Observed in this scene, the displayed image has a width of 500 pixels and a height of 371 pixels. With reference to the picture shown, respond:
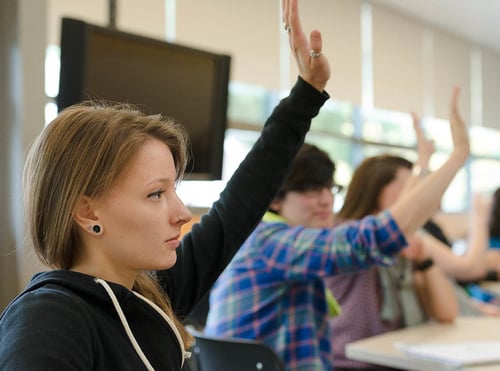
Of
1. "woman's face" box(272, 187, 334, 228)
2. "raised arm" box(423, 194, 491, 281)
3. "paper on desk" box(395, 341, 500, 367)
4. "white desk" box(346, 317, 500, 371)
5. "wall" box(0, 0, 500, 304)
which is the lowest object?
"white desk" box(346, 317, 500, 371)

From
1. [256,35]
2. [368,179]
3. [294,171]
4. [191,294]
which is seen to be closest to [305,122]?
[191,294]

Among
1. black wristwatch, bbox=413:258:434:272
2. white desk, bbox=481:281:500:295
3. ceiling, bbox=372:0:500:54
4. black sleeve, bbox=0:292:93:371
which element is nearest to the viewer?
black sleeve, bbox=0:292:93:371

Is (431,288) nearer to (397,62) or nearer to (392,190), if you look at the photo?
Result: (392,190)

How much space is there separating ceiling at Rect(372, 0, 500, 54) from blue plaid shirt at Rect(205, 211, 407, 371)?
198 centimetres

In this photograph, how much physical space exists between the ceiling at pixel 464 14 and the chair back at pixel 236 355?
228cm

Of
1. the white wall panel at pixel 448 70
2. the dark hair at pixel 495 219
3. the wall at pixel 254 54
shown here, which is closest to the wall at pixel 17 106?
the wall at pixel 254 54

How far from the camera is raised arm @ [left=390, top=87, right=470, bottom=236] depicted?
1.58 m

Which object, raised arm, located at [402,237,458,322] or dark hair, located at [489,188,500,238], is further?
dark hair, located at [489,188,500,238]

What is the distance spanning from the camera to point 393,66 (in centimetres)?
509

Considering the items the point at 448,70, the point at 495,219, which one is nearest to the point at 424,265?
the point at 495,219

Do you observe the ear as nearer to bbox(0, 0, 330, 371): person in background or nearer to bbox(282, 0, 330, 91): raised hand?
→ bbox(0, 0, 330, 371): person in background

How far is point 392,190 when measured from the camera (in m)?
2.38

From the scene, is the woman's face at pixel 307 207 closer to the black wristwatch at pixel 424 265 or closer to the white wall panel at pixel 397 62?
the black wristwatch at pixel 424 265

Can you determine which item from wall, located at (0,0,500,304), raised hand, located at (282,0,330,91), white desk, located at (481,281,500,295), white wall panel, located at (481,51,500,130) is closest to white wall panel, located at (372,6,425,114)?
wall, located at (0,0,500,304)
